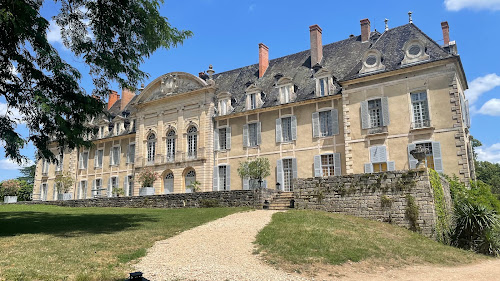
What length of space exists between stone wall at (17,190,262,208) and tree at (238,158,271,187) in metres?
3.21

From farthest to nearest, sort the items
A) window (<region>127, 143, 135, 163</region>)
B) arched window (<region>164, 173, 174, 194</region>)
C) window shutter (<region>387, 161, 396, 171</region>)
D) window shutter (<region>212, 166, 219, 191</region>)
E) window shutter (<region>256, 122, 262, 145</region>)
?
window (<region>127, 143, 135, 163</region>) < arched window (<region>164, 173, 174, 194</region>) < window shutter (<region>212, 166, 219, 191</region>) < window shutter (<region>256, 122, 262, 145</region>) < window shutter (<region>387, 161, 396, 171</region>)

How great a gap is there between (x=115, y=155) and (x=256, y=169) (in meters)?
13.7

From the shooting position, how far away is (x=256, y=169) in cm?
2066

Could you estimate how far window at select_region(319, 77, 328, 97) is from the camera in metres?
21.1

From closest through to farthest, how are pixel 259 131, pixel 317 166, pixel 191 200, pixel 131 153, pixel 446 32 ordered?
pixel 191 200
pixel 446 32
pixel 317 166
pixel 259 131
pixel 131 153

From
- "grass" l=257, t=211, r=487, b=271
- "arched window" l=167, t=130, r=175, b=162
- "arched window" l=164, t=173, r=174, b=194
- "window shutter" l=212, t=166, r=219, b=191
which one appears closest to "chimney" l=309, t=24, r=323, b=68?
"window shutter" l=212, t=166, r=219, b=191

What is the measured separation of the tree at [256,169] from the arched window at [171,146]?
252 inches

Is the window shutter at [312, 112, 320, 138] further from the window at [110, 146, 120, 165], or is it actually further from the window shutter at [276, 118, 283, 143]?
the window at [110, 146, 120, 165]

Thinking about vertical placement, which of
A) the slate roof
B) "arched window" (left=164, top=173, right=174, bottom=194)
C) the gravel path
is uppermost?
the slate roof

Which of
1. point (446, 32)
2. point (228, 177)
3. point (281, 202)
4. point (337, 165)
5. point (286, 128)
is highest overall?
point (446, 32)

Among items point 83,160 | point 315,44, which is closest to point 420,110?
point 315,44

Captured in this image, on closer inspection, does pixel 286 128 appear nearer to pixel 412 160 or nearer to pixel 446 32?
pixel 412 160

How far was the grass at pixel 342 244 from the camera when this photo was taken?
8.84 meters

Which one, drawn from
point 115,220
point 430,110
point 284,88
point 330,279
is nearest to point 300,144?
point 284,88
